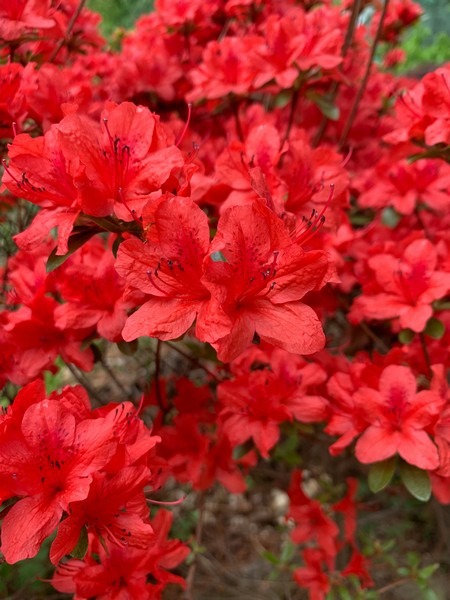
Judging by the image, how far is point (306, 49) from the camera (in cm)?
141

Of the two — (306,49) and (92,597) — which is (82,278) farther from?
(306,49)

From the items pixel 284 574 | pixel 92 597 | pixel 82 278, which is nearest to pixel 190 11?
pixel 82 278

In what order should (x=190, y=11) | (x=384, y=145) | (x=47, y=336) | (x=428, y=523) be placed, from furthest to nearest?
(x=428, y=523) → (x=384, y=145) → (x=190, y=11) → (x=47, y=336)

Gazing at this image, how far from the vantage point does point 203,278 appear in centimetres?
80

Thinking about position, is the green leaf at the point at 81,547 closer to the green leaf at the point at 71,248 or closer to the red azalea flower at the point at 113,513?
the red azalea flower at the point at 113,513

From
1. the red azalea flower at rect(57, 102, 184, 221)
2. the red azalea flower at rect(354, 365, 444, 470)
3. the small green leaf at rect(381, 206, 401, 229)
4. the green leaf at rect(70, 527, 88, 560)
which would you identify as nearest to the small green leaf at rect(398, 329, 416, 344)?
the red azalea flower at rect(354, 365, 444, 470)

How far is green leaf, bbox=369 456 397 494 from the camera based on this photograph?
1.09 m

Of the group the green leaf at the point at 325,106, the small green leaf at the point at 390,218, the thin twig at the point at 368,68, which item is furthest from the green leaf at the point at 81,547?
the thin twig at the point at 368,68

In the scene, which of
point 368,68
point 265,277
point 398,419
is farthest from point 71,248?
point 368,68

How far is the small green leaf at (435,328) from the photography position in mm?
1206

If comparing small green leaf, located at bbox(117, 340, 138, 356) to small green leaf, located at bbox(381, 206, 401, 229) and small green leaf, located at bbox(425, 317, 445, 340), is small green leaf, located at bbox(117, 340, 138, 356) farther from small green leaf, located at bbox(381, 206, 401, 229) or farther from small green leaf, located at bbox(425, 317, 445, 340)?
small green leaf, located at bbox(381, 206, 401, 229)

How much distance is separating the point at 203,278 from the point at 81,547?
1.36 feet

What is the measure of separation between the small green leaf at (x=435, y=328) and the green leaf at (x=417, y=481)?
27 cm

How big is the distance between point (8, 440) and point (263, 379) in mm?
530
